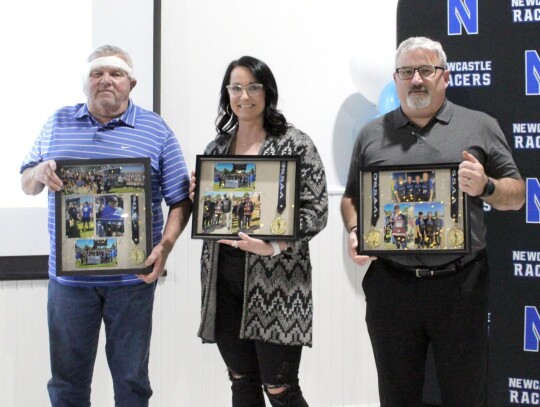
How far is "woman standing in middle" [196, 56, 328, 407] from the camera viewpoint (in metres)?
2.71

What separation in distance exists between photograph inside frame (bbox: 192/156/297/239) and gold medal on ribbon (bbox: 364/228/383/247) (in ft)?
0.88

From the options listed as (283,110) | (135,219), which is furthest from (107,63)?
(283,110)

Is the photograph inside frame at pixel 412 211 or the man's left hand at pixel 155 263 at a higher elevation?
the photograph inside frame at pixel 412 211

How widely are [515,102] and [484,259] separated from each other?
912 millimetres

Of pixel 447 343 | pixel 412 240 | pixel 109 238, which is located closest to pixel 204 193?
pixel 109 238

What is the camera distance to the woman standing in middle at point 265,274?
271cm

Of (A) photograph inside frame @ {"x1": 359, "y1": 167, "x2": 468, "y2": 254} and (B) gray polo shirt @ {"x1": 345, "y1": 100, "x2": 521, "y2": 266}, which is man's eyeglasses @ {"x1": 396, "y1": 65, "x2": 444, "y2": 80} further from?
(A) photograph inside frame @ {"x1": 359, "y1": 167, "x2": 468, "y2": 254}

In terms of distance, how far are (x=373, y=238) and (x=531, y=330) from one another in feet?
3.62

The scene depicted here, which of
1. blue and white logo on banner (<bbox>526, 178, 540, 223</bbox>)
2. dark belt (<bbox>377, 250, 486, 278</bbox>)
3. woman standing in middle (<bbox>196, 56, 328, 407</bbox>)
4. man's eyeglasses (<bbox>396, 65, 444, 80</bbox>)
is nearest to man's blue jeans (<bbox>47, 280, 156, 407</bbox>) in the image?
woman standing in middle (<bbox>196, 56, 328, 407</bbox>)

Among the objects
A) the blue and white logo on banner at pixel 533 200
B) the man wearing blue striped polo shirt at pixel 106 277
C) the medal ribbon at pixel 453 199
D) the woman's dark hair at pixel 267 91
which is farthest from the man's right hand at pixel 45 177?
the blue and white logo on banner at pixel 533 200

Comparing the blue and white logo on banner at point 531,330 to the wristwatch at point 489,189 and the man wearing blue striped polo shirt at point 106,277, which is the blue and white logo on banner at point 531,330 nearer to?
the wristwatch at point 489,189

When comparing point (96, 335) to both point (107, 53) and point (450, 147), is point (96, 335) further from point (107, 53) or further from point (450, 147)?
point (450, 147)

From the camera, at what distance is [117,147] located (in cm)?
276

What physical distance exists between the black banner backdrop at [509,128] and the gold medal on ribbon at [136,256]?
1579mm
